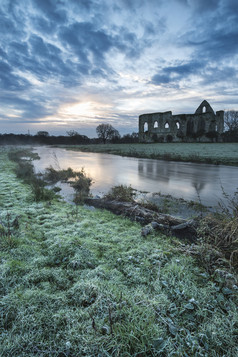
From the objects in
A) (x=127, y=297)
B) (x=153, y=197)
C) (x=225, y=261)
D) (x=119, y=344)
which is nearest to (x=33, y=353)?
(x=119, y=344)

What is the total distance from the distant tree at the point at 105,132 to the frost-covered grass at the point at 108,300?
275 ft

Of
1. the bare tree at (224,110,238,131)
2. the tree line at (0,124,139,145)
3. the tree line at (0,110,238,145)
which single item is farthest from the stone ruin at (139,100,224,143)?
the tree line at (0,124,139,145)

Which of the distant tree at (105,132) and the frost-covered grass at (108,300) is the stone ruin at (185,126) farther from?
the frost-covered grass at (108,300)

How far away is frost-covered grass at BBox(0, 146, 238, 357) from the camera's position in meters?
1.56

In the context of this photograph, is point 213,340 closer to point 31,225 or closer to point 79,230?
point 79,230

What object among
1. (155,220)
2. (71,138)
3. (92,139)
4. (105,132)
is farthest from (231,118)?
(155,220)

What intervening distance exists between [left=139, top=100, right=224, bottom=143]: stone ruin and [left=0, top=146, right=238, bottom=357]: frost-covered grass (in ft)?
165

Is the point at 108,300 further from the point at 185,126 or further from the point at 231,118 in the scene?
the point at 231,118

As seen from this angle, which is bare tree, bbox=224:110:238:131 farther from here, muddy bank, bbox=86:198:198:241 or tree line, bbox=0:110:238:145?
muddy bank, bbox=86:198:198:241

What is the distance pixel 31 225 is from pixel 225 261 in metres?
3.75

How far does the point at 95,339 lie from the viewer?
1576 mm

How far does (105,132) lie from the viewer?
84750 millimetres

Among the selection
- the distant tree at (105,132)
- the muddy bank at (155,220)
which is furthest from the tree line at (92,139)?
the muddy bank at (155,220)

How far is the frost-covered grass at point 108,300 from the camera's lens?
1.56 m
